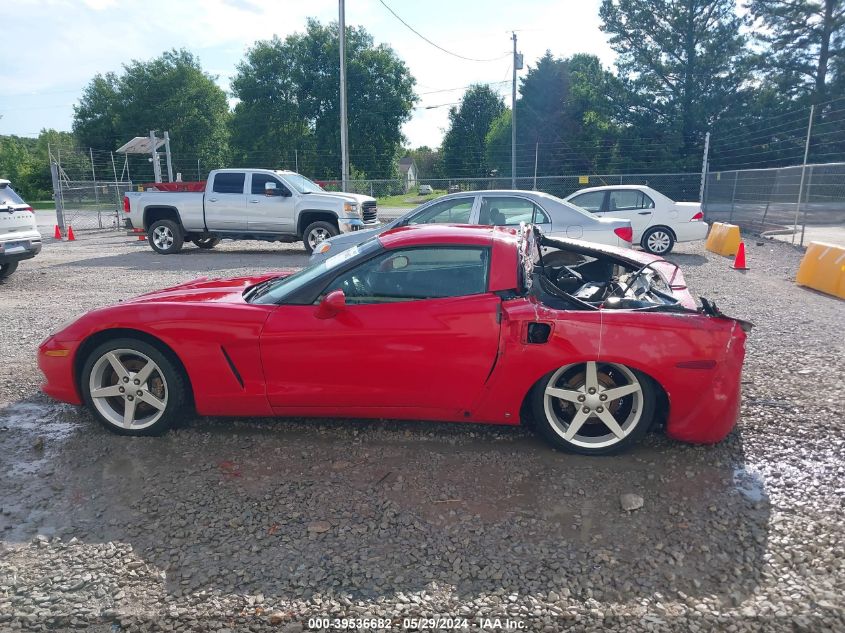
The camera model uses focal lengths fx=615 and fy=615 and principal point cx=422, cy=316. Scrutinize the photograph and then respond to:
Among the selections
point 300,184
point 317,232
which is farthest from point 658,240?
point 300,184

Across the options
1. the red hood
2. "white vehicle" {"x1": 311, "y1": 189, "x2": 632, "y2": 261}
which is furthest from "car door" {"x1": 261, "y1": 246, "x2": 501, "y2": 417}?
"white vehicle" {"x1": 311, "y1": 189, "x2": 632, "y2": 261}

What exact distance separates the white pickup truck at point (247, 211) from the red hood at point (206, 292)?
9037 millimetres

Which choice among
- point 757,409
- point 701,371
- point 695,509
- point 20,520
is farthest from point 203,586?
point 757,409

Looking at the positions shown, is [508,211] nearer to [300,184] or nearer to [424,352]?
[424,352]

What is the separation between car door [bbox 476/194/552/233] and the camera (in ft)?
30.6

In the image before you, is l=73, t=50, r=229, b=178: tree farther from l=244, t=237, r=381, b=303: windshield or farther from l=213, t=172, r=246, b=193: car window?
l=244, t=237, r=381, b=303: windshield

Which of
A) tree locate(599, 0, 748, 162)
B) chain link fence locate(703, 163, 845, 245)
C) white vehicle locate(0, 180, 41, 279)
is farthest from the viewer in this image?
tree locate(599, 0, 748, 162)

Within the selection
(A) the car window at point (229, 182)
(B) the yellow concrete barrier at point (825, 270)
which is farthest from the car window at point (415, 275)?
(A) the car window at point (229, 182)

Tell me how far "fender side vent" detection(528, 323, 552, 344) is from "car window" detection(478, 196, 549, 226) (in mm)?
5884

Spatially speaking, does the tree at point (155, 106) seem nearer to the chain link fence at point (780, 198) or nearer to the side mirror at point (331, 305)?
the chain link fence at point (780, 198)

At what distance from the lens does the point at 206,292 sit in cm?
433

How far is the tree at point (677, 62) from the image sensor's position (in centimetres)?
3781

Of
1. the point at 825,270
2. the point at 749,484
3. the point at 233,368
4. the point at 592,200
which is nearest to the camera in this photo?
the point at 749,484

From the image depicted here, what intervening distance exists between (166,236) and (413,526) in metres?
13.1
